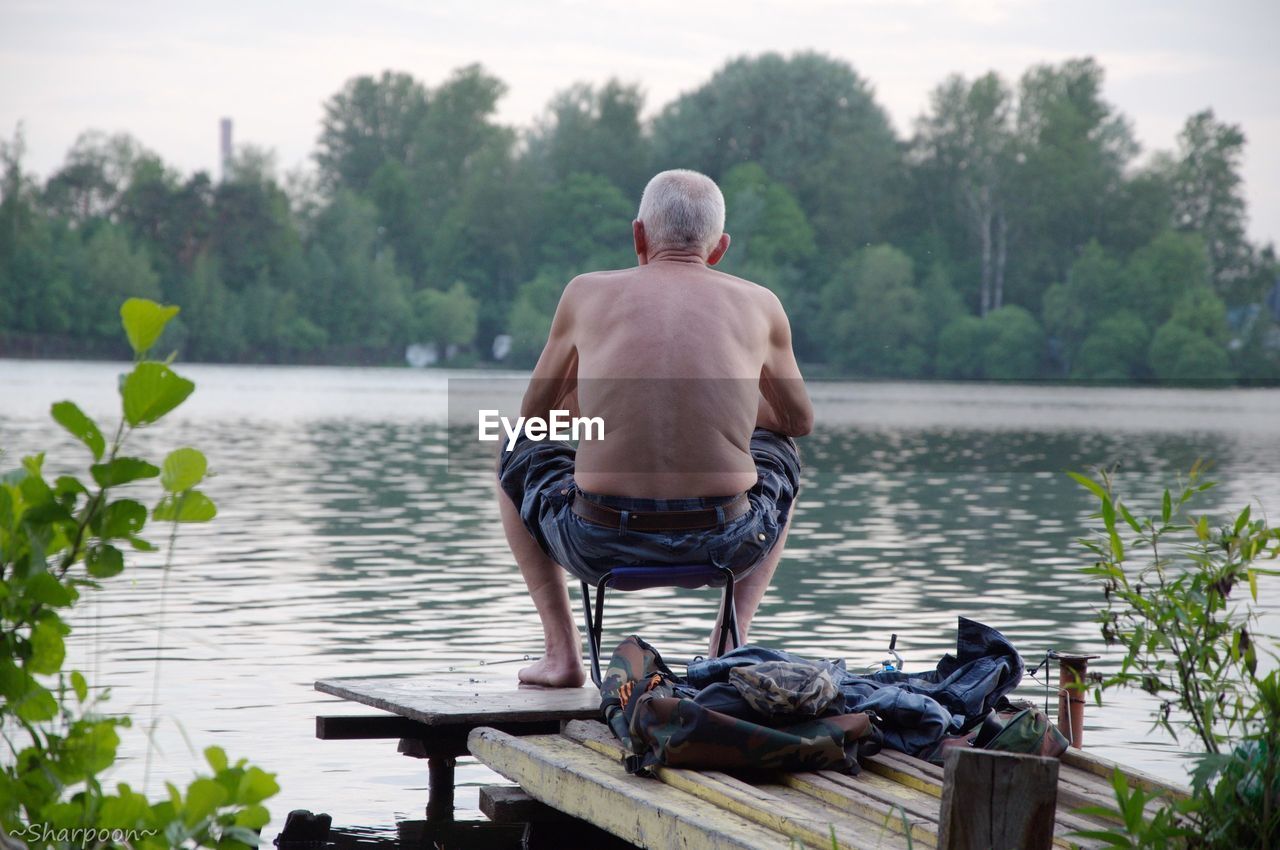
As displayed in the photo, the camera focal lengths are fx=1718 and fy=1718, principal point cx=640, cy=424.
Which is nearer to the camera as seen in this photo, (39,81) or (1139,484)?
(1139,484)

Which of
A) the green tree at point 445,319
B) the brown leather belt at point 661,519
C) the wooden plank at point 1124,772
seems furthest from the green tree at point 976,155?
the wooden plank at point 1124,772

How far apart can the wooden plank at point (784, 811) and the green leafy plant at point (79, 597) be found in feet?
4.03

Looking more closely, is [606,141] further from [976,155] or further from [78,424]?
[78,424]

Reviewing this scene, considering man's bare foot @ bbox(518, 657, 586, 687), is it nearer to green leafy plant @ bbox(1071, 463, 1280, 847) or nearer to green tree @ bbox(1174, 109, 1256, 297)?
green leafy plant @ bbox(1071, 463, 1280, 847)

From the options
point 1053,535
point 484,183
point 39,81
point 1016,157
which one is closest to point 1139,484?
point 1053,535

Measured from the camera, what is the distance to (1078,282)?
6819 centimetres

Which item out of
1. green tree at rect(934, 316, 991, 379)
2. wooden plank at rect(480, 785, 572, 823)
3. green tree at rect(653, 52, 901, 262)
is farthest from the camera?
green tree at rect(653, 52, 901, 262)

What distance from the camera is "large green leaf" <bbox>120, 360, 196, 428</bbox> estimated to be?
5.24ft

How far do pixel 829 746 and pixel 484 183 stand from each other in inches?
3119

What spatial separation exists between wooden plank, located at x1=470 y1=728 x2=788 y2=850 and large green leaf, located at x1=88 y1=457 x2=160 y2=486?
1.38 meters

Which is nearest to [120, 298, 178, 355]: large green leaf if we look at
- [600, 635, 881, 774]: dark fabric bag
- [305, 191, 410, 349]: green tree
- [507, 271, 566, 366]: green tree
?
[600, 635, 881, 774]: dark fabric bag

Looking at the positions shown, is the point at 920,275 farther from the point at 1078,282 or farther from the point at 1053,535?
the point at 1053,535

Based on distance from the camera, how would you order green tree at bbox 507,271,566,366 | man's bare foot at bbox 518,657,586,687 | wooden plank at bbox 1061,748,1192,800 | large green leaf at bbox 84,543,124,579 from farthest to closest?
1. green tree at bbox 507,271,566,366
2. man's bare foot at bbox 518,657,586,687
3. wooden plank at bbox 1061,748,1192,800
4. large green leaf at bbox 84,543,124,579

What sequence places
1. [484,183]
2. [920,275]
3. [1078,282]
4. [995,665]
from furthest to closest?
[484,183], [920,275], [1078,282], [995,665]
